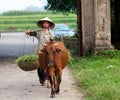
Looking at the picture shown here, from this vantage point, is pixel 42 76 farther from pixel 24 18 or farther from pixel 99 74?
pixel 24 18

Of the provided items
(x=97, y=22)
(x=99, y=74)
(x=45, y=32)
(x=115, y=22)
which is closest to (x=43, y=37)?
(x=45, y=32)

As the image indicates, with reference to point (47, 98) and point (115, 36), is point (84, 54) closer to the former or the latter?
point (115, 36)

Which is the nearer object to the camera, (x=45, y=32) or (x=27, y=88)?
(x=45, y=32)

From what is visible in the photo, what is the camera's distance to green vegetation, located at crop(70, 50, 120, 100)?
11391 millimetres

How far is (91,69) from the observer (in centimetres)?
1590

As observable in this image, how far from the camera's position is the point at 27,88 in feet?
42.5

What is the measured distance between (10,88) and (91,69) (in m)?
3.67

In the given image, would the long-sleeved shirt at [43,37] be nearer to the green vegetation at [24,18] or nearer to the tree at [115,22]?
the tree at [115,22]

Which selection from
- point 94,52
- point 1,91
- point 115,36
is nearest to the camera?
point 1,91

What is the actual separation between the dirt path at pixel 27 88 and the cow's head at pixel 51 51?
84cm

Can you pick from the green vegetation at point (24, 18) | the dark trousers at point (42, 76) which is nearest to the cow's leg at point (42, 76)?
the dark trousers at point (42, 76)

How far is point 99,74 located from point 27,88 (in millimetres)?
2585

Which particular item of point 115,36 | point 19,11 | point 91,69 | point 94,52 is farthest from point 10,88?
point 19,11

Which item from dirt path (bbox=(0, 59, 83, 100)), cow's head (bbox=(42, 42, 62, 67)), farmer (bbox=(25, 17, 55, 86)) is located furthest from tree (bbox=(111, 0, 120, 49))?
cow's head (bbox=(42, 42, 62, 67))
